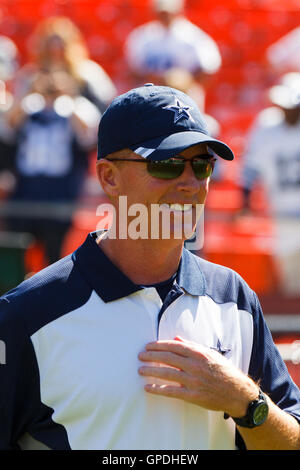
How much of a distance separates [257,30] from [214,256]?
5.12 m

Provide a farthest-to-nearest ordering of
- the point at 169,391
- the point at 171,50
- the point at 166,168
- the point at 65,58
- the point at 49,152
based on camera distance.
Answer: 1. the point at 171,50
2. the point at 65,58
3. the point at 49,152
4. the point at 166,168
5. the point at 169,391

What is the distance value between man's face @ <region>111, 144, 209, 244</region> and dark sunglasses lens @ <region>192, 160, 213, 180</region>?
0.04ft

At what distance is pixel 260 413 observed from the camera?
1.90 m

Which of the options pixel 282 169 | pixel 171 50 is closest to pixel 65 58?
pixel 171 50

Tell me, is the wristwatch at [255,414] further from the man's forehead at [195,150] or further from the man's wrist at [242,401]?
the man's forehead at [195,150]

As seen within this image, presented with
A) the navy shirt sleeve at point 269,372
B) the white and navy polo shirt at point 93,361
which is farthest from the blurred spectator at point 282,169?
the white and navy polo shirt at point 93,361

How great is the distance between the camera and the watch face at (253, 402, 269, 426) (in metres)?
1.89

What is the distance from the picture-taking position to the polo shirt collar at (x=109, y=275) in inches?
76.3

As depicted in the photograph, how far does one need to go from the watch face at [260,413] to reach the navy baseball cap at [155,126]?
64cm

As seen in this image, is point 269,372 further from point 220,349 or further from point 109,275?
point 109,275

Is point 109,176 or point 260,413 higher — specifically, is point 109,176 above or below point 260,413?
above

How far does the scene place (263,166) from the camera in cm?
634

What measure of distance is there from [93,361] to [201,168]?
0.56 metres
